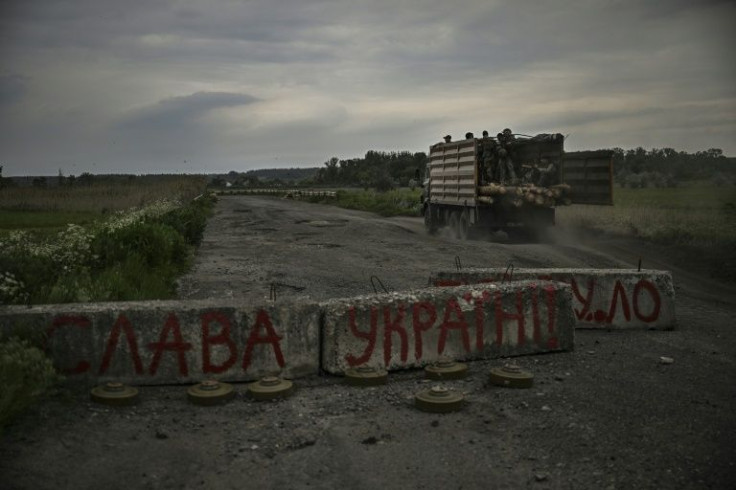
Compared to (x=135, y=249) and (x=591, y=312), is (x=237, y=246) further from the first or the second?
(x=591, y=312)

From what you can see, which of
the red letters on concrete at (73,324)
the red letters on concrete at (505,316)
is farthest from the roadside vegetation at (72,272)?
the red letters on concrete at (505,316)

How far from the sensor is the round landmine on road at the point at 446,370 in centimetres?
586

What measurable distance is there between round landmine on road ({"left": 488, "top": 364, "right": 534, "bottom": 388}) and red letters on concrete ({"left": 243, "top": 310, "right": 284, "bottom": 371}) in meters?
1.80

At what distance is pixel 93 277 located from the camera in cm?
837

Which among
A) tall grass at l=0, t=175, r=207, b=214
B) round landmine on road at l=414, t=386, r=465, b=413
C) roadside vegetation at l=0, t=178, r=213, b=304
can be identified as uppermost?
tall grass at l=0, t=175, r=207, b=214

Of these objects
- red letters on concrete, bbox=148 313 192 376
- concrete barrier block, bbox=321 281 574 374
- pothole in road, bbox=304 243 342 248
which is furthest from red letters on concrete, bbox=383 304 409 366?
pothole in road, bbox=304 243 342 248

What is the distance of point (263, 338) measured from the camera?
231 inches

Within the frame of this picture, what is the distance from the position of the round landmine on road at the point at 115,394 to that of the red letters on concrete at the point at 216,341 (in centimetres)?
65

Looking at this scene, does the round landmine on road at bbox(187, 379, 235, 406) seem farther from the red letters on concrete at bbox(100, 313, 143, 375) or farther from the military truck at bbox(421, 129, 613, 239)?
the military truck at bbox(421, 129, 613, 239)

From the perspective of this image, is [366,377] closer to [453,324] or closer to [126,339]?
[453,324]

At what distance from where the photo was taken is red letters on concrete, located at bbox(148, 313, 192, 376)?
5688 mm

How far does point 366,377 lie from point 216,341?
4.25ft

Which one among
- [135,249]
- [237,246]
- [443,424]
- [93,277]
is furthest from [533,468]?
[237,246]

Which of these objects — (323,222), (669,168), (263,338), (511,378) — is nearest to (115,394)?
(263,338)
